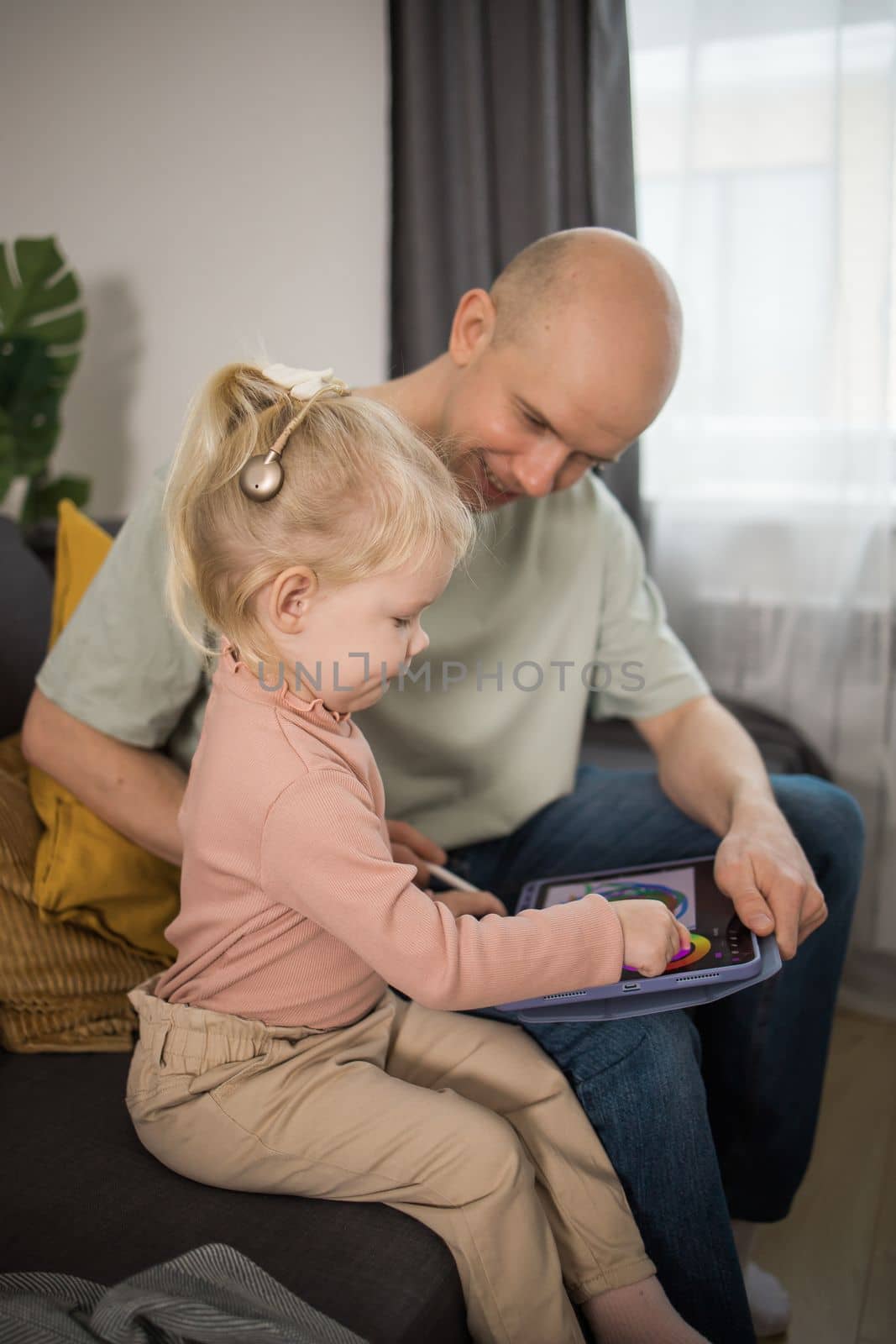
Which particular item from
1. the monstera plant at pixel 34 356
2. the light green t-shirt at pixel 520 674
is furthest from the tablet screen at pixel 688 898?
the monstera plant at pixel 34 356

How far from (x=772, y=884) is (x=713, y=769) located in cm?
29

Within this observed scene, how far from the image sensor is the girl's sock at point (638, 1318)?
918 mm

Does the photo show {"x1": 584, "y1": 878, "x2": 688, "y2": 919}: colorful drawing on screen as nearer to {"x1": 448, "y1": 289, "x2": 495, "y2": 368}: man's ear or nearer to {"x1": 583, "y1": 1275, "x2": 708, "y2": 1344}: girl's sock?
{"x1": 583, "y1": 1275, "x2": 708, "y2": 1344}: girl's sock

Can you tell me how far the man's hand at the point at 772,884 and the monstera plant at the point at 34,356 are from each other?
172cm

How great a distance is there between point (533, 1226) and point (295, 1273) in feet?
0.63

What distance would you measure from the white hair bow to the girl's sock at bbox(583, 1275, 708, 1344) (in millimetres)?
809

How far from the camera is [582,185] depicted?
195 cm

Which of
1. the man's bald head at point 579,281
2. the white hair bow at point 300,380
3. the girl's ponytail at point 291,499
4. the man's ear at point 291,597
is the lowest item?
the man's ear at point 291,597

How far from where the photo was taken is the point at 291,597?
908mm

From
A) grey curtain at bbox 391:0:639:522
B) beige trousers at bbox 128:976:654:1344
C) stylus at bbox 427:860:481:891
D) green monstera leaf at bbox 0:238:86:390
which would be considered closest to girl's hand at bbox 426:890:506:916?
stylus at bbox 427:860:481:891

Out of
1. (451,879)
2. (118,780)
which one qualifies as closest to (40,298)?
(118,780)

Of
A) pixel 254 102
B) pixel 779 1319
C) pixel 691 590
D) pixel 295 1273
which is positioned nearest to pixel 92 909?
pixel 295 1273

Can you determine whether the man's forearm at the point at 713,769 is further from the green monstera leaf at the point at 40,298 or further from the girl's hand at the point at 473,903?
the green monstera leaf at the point at 40,298

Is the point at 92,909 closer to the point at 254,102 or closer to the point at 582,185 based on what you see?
the point at 582,185
